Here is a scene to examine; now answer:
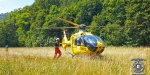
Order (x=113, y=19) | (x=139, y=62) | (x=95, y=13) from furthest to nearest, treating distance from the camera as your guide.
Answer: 1. (x=95, y=13)
2. (x=113, y=19)
3. (x=139, y=62)

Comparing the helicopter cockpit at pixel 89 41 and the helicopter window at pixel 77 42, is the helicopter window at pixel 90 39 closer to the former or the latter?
the helicopter cockpit at pixel 89 41

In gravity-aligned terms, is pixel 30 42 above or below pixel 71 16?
below

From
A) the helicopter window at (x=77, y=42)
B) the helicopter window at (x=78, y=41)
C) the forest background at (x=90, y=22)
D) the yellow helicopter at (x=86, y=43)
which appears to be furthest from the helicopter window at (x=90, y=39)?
the forest background at (x=90, y=22)

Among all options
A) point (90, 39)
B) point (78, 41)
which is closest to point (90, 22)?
point (78, 41)

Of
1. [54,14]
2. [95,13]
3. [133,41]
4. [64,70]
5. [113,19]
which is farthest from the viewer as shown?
[54,14]

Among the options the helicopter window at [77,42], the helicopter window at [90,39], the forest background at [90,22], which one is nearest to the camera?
the helicopter window at [90,39]

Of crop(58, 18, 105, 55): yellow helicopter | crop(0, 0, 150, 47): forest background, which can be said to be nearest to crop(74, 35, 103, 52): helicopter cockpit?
crop(58, 18, 105, 55): yellow helicopter

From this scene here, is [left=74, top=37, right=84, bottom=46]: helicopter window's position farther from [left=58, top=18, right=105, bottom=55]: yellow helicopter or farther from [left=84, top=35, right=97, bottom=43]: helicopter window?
[left=84, top=35, right=97, bottom=43]: helicopter window

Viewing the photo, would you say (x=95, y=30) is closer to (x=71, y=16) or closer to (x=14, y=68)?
(x=71, y=16)

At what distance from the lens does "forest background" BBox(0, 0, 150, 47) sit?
44688 mm

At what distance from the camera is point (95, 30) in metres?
57.3

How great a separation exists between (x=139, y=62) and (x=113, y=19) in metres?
50.9

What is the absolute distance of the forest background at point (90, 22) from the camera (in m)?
44.7

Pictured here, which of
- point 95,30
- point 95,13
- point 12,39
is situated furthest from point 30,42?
point 95,30
